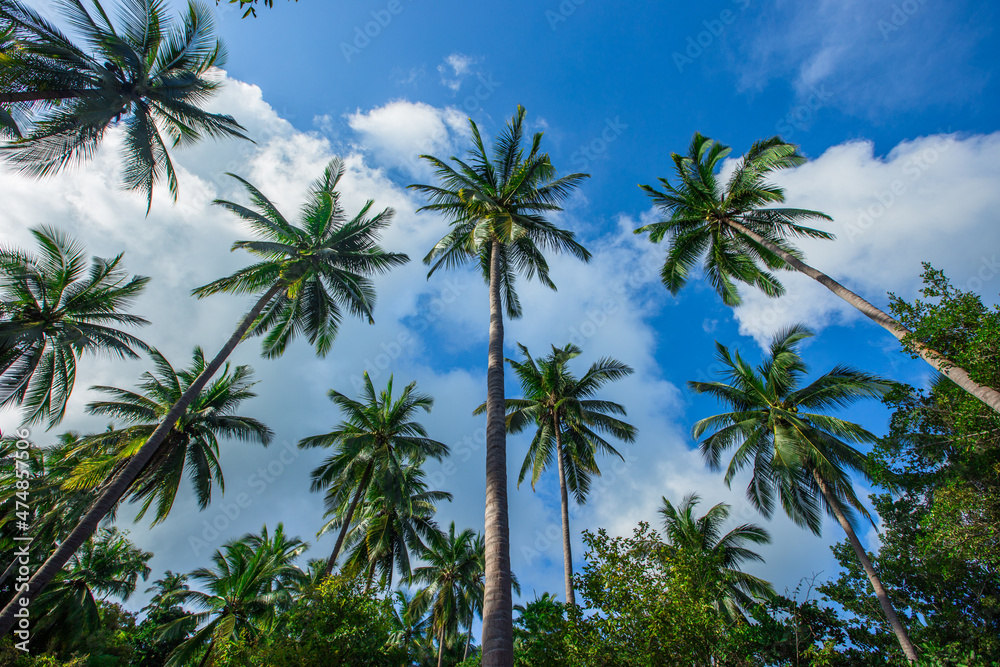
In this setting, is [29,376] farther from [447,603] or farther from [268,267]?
[447,603]

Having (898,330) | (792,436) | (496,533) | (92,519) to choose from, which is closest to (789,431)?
(792,436)

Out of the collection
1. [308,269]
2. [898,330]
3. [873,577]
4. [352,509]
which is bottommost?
[873,577]

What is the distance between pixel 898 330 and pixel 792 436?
8.09 m

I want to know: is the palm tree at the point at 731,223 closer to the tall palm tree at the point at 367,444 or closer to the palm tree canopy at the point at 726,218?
the palm tree canopy at the point at 726,218

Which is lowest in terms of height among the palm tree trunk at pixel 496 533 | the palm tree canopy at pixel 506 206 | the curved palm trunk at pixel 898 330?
the palm tree trunk at pixel 496 533

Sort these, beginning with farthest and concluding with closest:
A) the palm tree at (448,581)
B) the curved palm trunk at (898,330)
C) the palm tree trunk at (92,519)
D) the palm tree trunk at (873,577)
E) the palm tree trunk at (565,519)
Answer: the palm tree at (448,581) < the palm tree trunk at (565,519) < the palm tree trunk at (873,577) < the palm tree trunk at (92,519) < the curved palm trunk at (898,330)

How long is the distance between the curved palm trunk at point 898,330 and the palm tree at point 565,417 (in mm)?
9923

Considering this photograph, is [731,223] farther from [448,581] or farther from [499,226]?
[448,581]

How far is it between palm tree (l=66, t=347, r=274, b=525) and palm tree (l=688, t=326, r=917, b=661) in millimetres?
20344

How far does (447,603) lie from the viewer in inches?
972

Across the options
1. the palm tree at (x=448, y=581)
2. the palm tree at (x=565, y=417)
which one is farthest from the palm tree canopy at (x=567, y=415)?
the palm tree at (x=448, y=581)

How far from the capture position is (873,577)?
582 inches

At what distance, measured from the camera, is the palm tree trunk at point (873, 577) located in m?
13.3

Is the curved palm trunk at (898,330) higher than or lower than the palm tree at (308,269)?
lower
